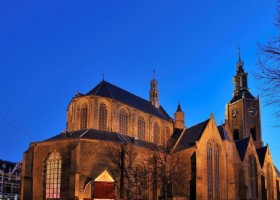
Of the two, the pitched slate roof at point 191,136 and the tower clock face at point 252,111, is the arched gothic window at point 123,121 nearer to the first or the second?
the pitched slate roof at point 191,136

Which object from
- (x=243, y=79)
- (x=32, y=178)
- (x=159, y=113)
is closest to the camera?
(x=32, y=178)

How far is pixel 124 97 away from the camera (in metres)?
56.0

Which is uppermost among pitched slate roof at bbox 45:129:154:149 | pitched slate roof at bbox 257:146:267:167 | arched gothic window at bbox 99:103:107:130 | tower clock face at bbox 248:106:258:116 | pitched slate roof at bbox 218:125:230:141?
tower clock face at bbox 248:106:258:116

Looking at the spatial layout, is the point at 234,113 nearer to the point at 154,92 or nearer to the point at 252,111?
the point at 252,111

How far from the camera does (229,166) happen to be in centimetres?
5262

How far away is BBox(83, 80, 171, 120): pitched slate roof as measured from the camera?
174 ft

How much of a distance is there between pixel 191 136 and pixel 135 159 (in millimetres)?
9654

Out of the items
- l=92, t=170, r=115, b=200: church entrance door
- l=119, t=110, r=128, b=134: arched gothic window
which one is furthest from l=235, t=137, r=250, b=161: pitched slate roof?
l=92, t=170, r=115, b=200: church entrance door

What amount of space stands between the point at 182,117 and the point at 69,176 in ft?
77.1

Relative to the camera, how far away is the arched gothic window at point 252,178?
2207 inches

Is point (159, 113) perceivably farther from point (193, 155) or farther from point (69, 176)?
point (69, 176)

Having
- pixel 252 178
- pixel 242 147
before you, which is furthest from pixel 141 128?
pixel 252 178

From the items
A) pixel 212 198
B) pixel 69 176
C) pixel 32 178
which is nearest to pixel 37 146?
pixel 32 178

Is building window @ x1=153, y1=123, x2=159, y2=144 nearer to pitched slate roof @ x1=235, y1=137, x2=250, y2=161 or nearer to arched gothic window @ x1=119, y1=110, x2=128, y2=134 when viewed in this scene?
arched gothic window @ x1=119, y1=110, x2=128, y2=134
